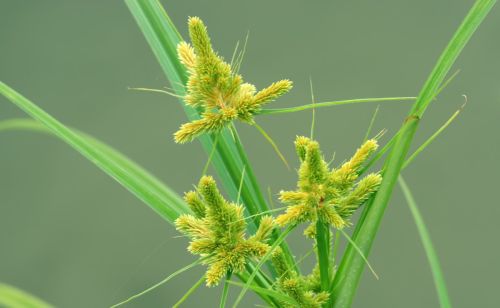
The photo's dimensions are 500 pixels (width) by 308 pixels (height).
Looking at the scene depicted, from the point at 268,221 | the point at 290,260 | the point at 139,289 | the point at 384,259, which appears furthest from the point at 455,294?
the point at 268,221

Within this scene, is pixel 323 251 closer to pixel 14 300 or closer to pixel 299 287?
pixel 299 287

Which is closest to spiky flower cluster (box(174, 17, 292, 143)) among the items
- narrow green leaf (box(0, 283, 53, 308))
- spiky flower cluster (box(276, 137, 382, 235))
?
spiky flower cluster (box(276, 137, 382, 235))

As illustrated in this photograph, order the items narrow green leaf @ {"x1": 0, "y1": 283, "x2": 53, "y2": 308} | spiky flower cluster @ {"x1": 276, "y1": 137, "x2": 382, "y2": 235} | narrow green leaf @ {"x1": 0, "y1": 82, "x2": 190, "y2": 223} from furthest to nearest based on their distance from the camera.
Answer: narrow green leaf @ {"x1": 0, "y1": 283, "x2": 53, "y2": 308} → narrow green leaf @ {"x1": 0, "y1": 82, "x2": 190, "y2": 223} → spiky flower cluster @ {"x1": 276, "y1": 137, "x2": 382, "y2": 235}

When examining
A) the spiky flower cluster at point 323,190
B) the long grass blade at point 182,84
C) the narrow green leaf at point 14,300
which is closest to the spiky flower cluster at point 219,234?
the spiky flower cluster at point 323,190

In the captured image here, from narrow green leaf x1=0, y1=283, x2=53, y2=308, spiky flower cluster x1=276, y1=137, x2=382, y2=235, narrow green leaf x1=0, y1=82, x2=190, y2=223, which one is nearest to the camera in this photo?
spiky flower cluster x1=276, y1=137, x2=382, y2=235

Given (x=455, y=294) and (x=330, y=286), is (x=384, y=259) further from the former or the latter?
(x=330, y=286)

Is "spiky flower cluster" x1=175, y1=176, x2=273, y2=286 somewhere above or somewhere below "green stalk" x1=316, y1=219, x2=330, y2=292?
below

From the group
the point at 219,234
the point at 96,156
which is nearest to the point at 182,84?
the point at 96,156

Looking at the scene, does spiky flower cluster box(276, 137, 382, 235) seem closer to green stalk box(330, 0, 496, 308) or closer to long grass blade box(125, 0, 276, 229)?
green stalk box(330, 0, 496, 308)
